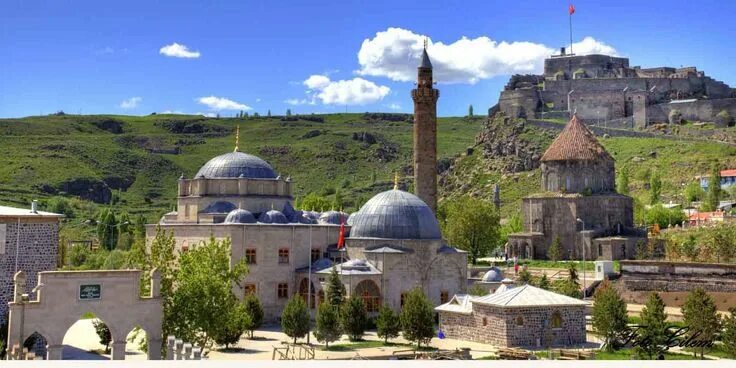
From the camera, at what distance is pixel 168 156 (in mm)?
128500

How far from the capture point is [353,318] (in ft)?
99.2

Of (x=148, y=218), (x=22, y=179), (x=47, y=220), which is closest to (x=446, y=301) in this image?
(x=47, y=220)

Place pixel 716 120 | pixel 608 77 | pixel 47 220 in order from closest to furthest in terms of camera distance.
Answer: pixel 47 220 → pixel 716 120 → pixel 608 77

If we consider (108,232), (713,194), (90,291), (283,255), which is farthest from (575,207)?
(108,232)

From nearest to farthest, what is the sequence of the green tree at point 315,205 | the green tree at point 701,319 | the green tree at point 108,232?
1. the green tree at point 701,319
2. the green tree at point 315,205
3. the green tree at point 108,232

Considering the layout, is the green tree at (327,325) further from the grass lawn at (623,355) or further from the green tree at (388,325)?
the grass lawn at (623,355)

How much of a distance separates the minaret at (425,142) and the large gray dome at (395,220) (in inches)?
331

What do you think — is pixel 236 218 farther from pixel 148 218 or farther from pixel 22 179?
pixel 22 179

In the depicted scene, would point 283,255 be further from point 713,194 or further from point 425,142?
point 713,194

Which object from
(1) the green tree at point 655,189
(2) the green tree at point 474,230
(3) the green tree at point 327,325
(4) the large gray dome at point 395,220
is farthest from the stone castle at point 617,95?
(3) the green tree at point 327,325

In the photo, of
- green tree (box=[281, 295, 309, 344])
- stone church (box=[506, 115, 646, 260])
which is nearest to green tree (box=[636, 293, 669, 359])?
green tree (box=[281, 295, 309, 344])

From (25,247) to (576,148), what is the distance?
128 ft

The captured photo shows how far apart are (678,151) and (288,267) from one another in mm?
55798

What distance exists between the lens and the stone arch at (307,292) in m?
35.2
